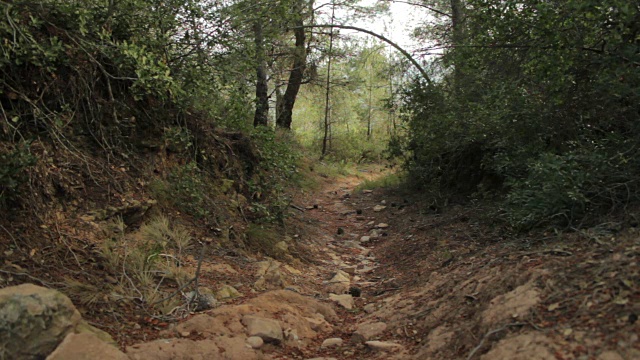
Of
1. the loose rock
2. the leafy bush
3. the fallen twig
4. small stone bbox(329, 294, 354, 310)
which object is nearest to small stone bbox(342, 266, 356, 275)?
small stone bbox(329, 294, 354, 310)

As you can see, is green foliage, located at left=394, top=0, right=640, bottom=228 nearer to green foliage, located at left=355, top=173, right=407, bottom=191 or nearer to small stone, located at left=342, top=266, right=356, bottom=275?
small stone, located at left=342, top=266, right=356, bottom=275

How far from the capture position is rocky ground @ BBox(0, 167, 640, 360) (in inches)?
92.0

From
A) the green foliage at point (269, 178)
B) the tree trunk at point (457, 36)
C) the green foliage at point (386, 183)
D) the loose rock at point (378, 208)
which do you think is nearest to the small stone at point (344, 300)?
the green foliage at point (269, 178)

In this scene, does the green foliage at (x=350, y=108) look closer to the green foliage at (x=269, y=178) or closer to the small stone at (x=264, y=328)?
the green foliage at (x=269, y=178)

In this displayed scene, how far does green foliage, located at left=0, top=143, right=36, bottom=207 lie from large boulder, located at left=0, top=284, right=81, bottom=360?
1188 millimetres

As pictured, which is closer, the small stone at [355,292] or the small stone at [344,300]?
the small stone at [344,300]

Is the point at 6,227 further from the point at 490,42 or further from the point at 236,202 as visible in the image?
the point at 490,42

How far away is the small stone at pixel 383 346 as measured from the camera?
3.17 m

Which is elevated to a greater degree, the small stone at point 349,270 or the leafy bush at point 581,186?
the leafy bush at point 581,186

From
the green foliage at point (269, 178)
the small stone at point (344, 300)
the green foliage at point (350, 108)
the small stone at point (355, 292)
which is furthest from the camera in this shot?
the green foliage at point (350, 108)

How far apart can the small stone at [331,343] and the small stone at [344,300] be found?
3.24 feet

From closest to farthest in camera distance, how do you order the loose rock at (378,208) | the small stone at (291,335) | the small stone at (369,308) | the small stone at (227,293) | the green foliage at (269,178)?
the small stone at (291,335), the small stone at (227,293), the small stone at (369,308), the green foliage at (269,178), the loose rock at (378,208)

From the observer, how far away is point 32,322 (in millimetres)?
2422

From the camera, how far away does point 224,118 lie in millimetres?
6750
